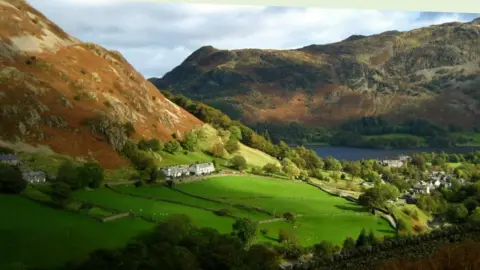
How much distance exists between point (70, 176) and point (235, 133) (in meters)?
4.84

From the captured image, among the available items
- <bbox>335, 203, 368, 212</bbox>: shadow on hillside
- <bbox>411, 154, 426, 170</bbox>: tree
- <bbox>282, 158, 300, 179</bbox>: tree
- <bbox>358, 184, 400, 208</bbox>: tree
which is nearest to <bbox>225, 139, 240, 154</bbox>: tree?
<bbox>282, 158, 300, 179</bbox>: tree

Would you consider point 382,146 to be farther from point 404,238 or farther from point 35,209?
point 35,209

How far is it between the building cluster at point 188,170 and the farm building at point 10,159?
225cm

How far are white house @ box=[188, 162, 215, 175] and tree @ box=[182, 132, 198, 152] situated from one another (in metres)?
0.33

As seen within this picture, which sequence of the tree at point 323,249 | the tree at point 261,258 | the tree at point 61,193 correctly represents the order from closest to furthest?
the tree at point 61,193, the tree at point 261,258, the tree at point 323,249

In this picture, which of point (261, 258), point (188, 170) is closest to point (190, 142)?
point (188, 170)

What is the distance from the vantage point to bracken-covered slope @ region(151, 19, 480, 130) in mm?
13279

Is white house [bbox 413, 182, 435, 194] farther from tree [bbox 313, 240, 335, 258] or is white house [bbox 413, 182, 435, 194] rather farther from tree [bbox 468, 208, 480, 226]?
tree [bbox 313, 240, 335, 258]

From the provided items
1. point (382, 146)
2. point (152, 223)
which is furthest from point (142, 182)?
point (382, 146)

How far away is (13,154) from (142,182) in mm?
1955

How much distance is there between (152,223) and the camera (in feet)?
23.3

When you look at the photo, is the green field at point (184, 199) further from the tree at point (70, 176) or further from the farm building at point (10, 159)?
the farm building at point (10, 159)

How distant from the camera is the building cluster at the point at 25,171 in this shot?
6.42m

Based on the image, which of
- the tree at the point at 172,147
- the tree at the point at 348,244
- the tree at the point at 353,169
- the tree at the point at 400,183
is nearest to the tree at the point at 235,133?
the tree at the point at 172,147
